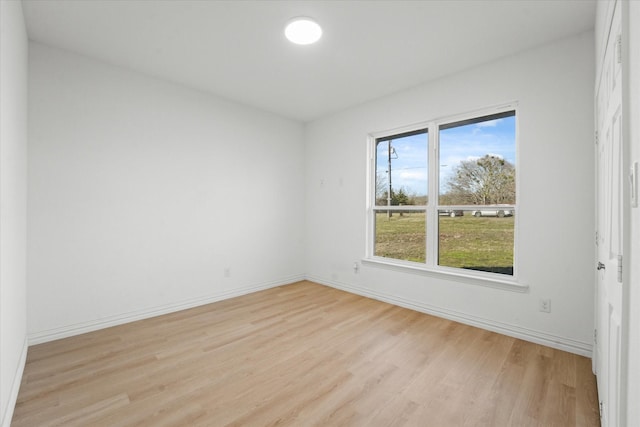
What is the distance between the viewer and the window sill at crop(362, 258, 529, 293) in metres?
2.81

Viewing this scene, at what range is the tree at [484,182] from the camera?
2.98m

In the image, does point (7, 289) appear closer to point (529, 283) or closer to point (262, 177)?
point (262, 177)

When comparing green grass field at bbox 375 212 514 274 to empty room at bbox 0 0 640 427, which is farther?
green grass field at bbox 375 212 514 274

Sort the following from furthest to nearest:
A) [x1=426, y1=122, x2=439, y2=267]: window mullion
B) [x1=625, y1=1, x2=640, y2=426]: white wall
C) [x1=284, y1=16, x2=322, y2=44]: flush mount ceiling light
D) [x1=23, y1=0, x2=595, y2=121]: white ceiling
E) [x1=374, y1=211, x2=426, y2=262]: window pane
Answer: [x1=374, y1=211, x2=426, y2=262]: window pane → [x1=426, y1=122, x2=439, y2=267]: window mullion → [x1=284, y1=16, x2=322, y2=44]: flush mount ceiling light → [x1=23, y1=0, x2=595, y2=121]: white ceiling → [x1=625, y1=1, x2=640, y2=426]: white wall

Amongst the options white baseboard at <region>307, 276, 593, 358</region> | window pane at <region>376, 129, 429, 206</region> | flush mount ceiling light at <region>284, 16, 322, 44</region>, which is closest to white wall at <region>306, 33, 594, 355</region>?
white baseboard at <region>307, 276, 593, 358</region>

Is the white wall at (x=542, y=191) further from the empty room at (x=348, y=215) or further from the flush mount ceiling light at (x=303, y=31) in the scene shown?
the flush mount ceiling light at (x=303, y=31)

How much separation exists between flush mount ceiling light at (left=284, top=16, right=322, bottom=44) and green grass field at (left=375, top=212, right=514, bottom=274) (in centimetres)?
235

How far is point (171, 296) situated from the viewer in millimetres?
3459

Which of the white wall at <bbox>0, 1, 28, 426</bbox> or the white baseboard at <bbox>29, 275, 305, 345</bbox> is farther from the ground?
the white wall at <bbox>0, 1, 28, 426</bbox>

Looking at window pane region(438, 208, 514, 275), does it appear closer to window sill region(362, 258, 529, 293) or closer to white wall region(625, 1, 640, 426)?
window sill region(362, 258, 529, 293)

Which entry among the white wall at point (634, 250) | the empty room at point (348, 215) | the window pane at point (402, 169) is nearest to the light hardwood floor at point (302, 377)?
the empty room at point (348, 215)

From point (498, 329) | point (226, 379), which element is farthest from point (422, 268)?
point (226, 379)

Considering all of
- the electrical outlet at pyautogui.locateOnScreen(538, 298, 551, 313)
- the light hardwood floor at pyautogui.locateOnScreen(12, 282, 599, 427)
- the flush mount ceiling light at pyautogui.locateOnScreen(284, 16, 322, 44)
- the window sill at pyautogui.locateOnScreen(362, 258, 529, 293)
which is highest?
the flush mount ceiling light at pyautogui.locateOnScreen(284, 16, 322, 44)

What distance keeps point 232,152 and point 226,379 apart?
2936 millimetres
